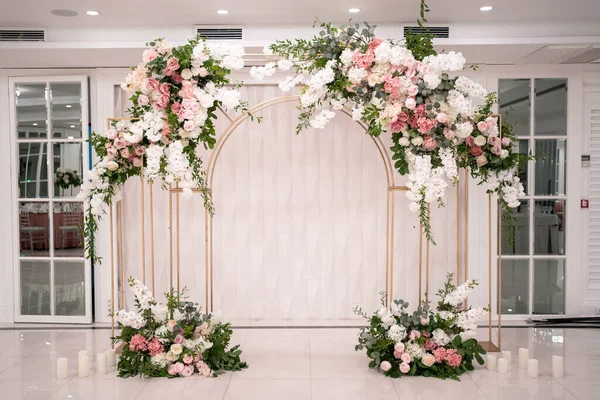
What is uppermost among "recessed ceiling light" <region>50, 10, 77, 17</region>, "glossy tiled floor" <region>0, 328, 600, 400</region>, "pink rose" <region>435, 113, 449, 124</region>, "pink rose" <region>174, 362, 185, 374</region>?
"recessed ceiling light" <region>50, 10, 77, 17</region>

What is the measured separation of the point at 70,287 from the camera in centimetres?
577

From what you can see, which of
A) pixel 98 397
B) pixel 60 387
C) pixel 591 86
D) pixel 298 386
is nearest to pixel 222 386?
pixel 298 386

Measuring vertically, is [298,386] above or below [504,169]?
below

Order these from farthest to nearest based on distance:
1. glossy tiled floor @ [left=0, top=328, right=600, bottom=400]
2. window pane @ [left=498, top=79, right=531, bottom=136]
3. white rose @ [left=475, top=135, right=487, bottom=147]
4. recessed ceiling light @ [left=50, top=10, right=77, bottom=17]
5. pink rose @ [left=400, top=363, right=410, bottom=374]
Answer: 1. window pane @ [left=498, top=79, right=531, bottom=136]
2. recessed ceiling light @ [left=50, top=10, right=77, bottom=17]
3. white rose @ [left=475, top=135, right=487, bottom=147]
4. pink rose @ [left=400, top=363, right=410, bottom=374]
5. glossy tiled floor @ [left=0, top=328, right=600, bottom=400]

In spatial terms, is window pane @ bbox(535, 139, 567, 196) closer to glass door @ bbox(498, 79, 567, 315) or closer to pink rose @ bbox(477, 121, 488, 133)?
glass door @ bbox(498, 79, 567, 315)

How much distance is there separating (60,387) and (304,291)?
2477 millimetres

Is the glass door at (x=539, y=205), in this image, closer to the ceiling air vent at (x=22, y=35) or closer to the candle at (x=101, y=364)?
the candle at (x=101, y=364)

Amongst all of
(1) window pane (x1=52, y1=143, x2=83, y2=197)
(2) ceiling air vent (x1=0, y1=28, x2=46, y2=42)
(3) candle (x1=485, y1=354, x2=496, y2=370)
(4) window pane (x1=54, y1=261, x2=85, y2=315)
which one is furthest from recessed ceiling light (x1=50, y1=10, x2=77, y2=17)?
(3) candle (x1=485, y1=354, x2=496, y2=370)

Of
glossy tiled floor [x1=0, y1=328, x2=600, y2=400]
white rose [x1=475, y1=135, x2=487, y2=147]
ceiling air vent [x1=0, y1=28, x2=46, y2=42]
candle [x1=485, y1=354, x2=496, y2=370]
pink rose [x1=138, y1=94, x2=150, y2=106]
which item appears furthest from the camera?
ceiling air vent [x1=0, y1=28, x2=46, y2=42]

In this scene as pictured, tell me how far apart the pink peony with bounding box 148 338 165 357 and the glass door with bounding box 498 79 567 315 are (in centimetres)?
339

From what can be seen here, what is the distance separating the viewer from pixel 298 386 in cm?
404

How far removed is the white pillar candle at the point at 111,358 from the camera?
173 inches

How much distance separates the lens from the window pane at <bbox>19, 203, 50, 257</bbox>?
228 inches

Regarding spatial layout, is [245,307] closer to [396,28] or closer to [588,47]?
[396,28]
